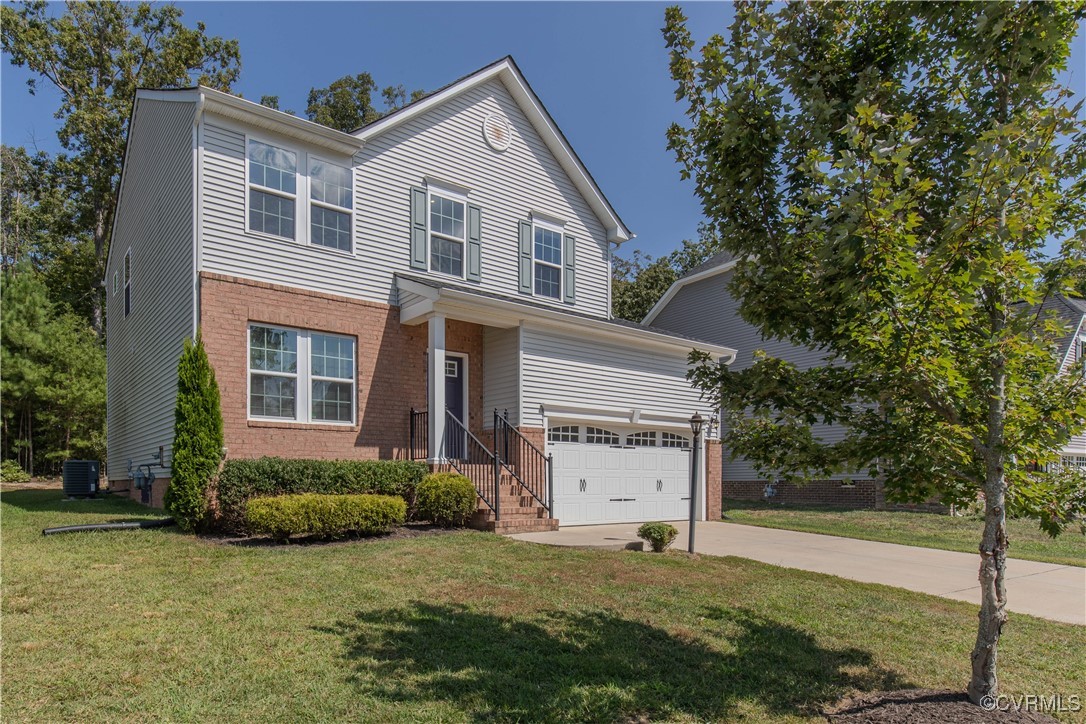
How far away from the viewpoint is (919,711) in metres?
4.24

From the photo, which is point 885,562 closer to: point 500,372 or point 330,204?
point 500,372

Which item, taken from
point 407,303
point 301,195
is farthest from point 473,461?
point 301,195

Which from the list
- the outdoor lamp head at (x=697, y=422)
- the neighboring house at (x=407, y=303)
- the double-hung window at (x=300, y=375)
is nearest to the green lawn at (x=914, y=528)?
the neighboring house at (x=407, y=303)

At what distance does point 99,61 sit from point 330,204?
69.9 ft

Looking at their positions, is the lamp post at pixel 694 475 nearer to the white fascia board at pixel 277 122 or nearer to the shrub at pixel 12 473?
Result: the white fascia board at pixel 277 122

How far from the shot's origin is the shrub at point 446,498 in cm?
1067

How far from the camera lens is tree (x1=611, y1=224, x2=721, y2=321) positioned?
35.0 meters

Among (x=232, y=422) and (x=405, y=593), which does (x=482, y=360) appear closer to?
(x=232, y=422)

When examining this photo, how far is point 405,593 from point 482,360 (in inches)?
312

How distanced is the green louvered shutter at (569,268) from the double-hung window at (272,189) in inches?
257

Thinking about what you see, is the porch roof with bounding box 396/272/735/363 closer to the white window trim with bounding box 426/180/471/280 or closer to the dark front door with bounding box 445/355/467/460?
the white window trim with bounding box 426/180/471/280

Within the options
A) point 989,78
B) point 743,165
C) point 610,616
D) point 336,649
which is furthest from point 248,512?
point 989,78

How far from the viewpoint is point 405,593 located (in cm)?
648

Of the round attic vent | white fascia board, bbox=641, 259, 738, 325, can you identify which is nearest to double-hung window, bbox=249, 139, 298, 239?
the round attic vent
